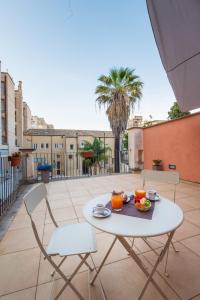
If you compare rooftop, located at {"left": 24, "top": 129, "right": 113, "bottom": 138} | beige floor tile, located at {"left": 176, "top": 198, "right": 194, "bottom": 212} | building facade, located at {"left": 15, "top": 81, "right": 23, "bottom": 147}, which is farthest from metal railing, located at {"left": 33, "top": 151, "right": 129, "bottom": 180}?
beige floor tile, located at {"left": 176, "top": 198, "right": 194, "bottom": 212}

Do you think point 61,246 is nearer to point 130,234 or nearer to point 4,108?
point 130,234

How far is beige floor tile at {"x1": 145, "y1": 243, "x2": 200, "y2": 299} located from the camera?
1170 millimetres

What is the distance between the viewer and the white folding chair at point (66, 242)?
0.99m

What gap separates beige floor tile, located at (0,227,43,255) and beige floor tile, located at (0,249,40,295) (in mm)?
95

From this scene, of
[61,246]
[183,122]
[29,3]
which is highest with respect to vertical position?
[29,3]

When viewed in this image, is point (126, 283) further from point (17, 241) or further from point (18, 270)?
point (17, 241)

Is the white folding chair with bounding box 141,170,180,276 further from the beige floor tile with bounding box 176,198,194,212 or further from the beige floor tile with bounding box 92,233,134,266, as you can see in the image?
the beige floor tile with bounding box 176,198,194,212

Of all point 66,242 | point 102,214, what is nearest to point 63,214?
point 66,242

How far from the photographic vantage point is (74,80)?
6574mm

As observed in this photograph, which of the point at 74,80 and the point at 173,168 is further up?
the point at 74,80

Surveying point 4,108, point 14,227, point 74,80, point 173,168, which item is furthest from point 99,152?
point 14,227

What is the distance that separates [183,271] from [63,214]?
191 centimetres

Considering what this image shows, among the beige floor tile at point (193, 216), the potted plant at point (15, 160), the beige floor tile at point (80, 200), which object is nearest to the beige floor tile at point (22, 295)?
the beige floor tile at point (80, 200)

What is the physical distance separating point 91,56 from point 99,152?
25.0 ft
